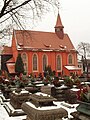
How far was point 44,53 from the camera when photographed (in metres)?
58.0

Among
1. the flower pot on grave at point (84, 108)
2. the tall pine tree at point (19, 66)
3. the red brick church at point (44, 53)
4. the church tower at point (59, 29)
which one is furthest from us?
the church tower at point (59, 29)

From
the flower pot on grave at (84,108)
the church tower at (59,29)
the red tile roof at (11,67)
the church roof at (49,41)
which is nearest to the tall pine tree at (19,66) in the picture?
the red tile roof at (11,67)

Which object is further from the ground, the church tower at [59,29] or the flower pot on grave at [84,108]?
the church tower at [59,29]

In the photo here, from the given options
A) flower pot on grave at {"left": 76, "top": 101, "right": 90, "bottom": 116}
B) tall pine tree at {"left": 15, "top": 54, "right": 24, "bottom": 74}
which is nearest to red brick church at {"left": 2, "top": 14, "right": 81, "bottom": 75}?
tall pine tree at {"left": 15, "top": 54, "right": 24, "bottom": 74}

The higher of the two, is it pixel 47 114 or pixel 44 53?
pixel 44 53

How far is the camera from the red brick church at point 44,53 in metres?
55.5

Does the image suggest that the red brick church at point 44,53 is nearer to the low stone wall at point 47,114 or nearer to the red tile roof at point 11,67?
the red tile roof at point 11,67

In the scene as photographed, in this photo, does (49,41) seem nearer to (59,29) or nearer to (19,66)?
(59,29)

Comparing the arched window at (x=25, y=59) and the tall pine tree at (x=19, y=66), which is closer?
the tall pine tree at (x=19, y=66)

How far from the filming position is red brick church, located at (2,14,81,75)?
55531 millimetres

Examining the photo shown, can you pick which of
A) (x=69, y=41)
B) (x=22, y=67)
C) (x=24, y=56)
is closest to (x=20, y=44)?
(x=24, y=56)

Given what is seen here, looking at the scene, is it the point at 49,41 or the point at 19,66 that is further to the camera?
the point at 49,41

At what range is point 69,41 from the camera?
62.8 metres

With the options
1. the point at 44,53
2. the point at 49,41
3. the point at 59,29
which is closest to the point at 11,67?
the point at 44,53
